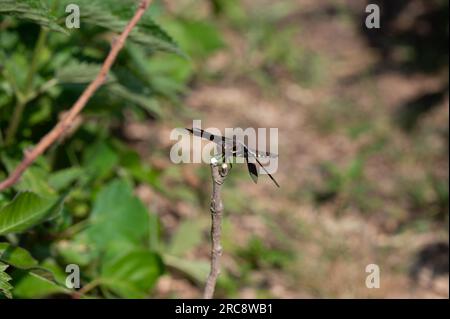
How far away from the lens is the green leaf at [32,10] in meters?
1.37

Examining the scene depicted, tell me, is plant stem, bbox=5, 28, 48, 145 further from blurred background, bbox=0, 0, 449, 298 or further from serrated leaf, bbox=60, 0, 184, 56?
serrated leaf, bbox=60, 0, 184, 56

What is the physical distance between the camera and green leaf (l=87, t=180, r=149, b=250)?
1963 millimetres

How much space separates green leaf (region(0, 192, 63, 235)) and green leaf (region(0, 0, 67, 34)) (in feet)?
1.25

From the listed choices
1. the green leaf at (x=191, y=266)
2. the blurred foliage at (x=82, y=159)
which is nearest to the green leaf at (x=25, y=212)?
the blurred foliage at (x=82, y=159)

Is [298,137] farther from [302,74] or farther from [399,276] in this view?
[399,276]

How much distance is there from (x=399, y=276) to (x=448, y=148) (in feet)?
2.85

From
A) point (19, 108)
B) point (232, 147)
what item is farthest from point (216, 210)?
point (19, 108)

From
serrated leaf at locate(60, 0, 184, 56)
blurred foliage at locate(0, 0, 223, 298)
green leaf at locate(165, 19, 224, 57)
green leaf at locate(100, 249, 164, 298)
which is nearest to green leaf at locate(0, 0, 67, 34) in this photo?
blurred foliage at locate(0, 0, 223, 298)

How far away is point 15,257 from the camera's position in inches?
54.2

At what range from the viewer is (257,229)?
9.16 ft

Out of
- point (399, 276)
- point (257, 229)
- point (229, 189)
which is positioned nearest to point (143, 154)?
point (229, 189)

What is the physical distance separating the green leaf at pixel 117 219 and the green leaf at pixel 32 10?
748mm

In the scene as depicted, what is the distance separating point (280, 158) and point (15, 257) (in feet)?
7.24

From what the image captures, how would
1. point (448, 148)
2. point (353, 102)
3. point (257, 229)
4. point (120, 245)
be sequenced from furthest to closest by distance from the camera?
point (353, 102), point (448, 148), point (257, 229), point (120, 245)
